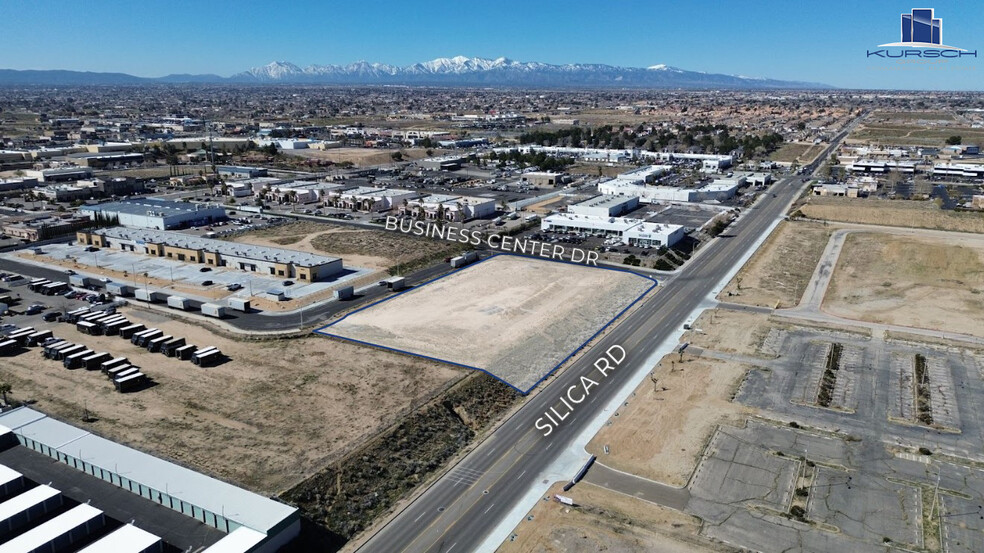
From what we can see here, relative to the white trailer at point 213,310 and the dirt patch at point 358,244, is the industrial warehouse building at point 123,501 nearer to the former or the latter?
the white trailer at point 213,310

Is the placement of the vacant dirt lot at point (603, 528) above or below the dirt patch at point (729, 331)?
below

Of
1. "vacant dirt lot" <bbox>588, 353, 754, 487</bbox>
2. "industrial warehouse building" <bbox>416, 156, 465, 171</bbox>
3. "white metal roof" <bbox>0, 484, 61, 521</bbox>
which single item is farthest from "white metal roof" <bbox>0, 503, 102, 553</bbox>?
"industrial warehouse building" <bbox>416, 156, 465, 171</bbox>

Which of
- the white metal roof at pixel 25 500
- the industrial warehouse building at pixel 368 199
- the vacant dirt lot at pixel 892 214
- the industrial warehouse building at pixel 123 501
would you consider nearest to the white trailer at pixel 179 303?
the industrial warehouse building at pixel 123 501

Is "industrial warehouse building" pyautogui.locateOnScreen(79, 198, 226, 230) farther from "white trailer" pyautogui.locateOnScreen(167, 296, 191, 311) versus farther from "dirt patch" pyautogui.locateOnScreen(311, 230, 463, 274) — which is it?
"white trailer" pyautogui.locateOnScreen(167, 296, 191, 311)

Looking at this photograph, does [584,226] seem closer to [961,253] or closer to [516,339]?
[516,339]

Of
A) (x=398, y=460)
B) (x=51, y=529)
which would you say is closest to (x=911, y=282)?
(x=398, y=460)

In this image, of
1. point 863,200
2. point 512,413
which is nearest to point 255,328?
point 512,413

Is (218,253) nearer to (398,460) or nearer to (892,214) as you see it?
(398,460)
